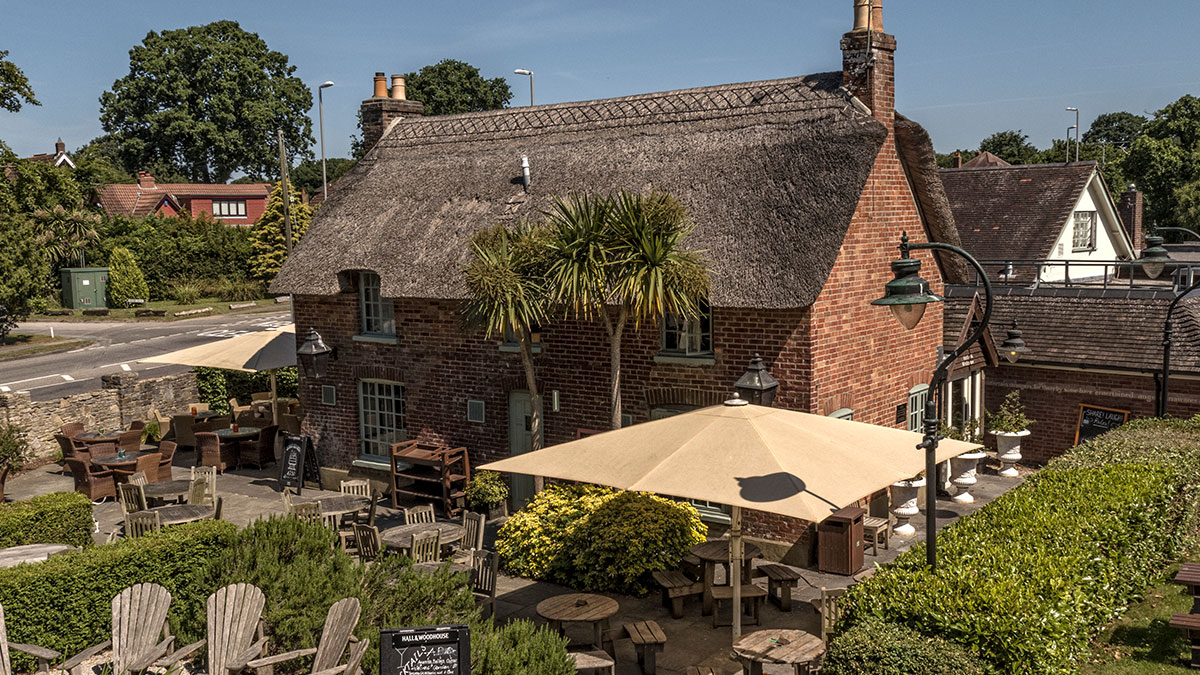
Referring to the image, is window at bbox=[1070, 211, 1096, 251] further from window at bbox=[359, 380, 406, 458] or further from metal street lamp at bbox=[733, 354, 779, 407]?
window at bbox=[359, 380, 406, 458]

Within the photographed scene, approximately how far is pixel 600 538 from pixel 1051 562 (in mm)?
5590

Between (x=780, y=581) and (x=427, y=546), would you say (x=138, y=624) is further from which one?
(x=780, y=581)

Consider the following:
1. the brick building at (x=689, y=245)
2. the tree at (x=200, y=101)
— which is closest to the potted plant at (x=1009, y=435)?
the brick building at (x=689, y=245)

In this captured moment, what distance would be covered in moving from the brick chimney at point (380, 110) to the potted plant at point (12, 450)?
884cm

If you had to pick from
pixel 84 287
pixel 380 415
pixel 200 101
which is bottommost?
pixel 380 415

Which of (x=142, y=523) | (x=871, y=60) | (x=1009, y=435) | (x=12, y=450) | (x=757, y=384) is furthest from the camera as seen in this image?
(x=12, y=450)

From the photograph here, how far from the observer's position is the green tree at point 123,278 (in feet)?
152

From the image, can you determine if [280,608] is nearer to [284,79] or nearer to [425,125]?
[425,125]

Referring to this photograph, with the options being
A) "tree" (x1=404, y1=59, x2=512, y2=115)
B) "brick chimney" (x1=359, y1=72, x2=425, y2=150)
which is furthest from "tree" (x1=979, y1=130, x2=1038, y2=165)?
"brick chimney" (x1=359, y1=72, x2=425, y2=150)

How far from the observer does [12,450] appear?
739 inches

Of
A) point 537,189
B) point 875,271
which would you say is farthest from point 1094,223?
point 537,189

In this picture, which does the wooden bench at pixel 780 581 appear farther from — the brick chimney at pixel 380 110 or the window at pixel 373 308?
the brick chimney at pixel 380 110

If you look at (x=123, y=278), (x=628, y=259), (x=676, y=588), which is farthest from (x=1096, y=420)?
(x=123, y=278)

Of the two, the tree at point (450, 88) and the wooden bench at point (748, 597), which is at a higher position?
the tree at point (450, 88)
